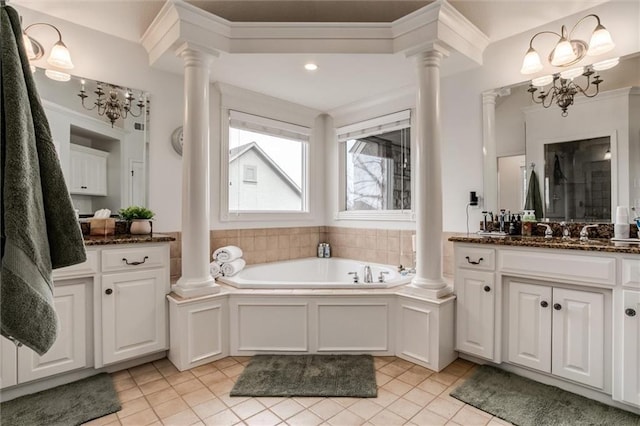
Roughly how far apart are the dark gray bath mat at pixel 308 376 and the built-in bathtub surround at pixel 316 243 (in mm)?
1118

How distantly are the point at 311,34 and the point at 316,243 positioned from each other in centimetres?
227

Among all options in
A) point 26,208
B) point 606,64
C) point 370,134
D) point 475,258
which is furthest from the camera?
point 370,134

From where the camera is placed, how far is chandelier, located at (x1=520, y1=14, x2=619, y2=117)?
2090 millimetres

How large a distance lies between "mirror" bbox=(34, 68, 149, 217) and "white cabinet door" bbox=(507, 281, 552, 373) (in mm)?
2806

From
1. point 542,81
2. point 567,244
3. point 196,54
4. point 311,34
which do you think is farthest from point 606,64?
point 196,54

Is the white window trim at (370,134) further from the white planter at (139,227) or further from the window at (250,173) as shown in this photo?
the white planter at (139,227)

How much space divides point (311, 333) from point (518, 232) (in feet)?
5.63

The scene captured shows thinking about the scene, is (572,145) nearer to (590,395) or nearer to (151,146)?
(590,395)

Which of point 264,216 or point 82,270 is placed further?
point 264,216

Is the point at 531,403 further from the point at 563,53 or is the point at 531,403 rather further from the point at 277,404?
the point at 563,53

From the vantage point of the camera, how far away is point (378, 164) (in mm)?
3641

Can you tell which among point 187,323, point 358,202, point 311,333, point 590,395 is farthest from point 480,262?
point 187,323

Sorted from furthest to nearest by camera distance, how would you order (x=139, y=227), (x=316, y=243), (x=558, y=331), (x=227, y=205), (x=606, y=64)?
1. (x=316, y=243)
2. (x=227, y=205)
3. (x=139, y=227)
4. (x=606, y=64)
5. (x=558, y=331)

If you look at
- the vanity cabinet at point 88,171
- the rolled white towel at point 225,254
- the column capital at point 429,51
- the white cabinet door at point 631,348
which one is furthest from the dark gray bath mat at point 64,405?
the column capital at point 429,51
